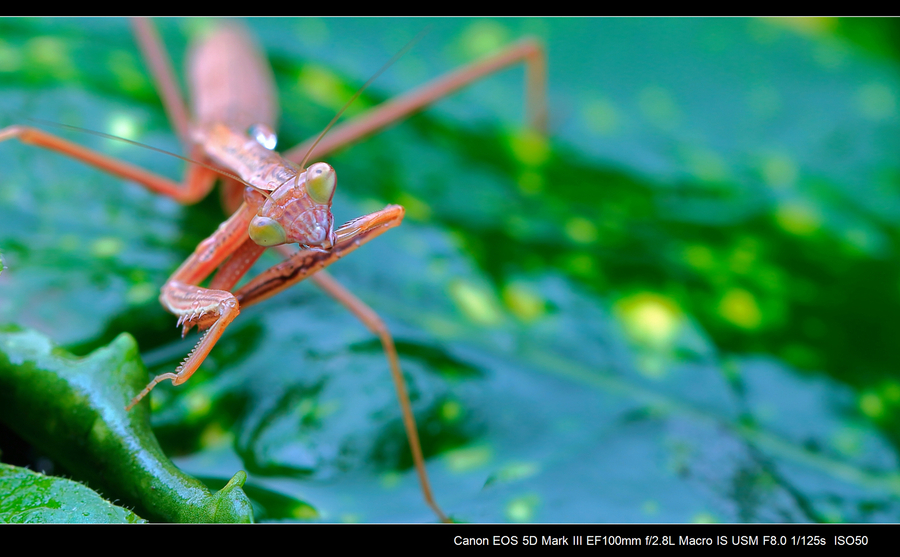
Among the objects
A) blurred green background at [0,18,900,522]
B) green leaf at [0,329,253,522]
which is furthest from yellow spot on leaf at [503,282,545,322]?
green leaf at [0,329,253,522]

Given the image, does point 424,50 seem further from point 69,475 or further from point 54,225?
point 69,475

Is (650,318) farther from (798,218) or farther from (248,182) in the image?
(248,182)

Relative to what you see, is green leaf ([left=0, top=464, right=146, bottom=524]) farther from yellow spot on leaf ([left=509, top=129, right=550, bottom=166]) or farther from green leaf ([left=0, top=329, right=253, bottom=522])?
yellow spot on leaf ([left=509, top=129, right=550, bottom=166])

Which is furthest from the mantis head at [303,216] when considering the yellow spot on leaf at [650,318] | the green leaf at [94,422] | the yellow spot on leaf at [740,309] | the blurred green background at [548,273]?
the yellow spot on leaf at [740,309]

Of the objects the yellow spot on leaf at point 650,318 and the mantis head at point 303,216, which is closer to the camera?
the mantis head at point 303,216

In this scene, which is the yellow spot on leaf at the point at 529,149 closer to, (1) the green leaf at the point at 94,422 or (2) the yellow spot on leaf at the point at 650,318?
(2) the yellow spot on leaf at the point at 650,318

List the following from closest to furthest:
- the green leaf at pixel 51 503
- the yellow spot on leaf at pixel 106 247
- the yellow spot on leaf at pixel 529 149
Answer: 1. the green leaf at pixel 51 503
2. the yellow spot on leaf at pixel 106 247
3. the yellow spot on leaf at pixel 529 149
